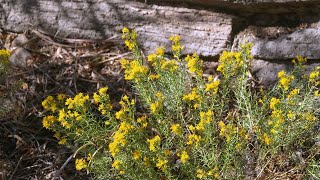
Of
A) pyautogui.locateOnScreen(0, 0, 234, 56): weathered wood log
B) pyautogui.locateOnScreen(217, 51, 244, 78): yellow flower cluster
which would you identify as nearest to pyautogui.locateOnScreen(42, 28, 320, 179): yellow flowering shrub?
pyautogui.locateOnScreen(217, 51, 244, 78): yellow flower cluster

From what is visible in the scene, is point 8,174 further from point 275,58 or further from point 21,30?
point 275,58

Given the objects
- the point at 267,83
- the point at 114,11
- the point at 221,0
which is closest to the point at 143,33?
the point at 114,11

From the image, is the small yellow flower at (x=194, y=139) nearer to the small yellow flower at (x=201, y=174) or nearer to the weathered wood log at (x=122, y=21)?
the small yellow flower at (x=201, y=174)

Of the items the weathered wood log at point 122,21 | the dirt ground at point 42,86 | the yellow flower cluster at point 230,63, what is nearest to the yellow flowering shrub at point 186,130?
the yellow flower cluster at point 230,63

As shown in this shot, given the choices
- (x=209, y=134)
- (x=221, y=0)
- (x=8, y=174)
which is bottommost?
(x=8, y=174)

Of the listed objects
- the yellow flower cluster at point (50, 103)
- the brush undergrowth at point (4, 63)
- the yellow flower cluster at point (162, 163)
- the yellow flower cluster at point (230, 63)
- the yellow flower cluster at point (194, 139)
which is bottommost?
the yellow flower cluster at point (162, 163)

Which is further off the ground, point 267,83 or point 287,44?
point 287,44

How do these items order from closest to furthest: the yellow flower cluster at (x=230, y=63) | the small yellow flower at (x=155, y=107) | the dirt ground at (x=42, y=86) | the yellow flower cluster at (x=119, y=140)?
the yellow flower cluster at (x=119, y=140), the small yellow flower at (x=155, y=107), the yellow flower cluster at (x=230, y=63), the dirt ground at (x=42, y=86)
